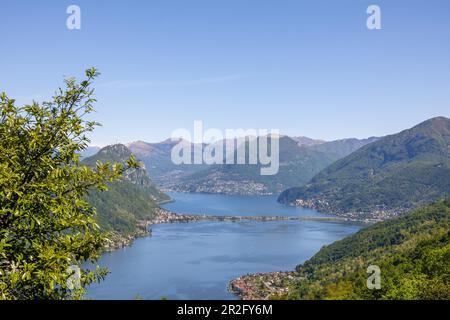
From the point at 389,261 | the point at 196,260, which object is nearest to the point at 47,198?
the point at 389,261

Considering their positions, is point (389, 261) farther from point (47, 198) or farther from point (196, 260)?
point (47, 198)

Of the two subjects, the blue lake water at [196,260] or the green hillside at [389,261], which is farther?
the blue lake water at [196,260]

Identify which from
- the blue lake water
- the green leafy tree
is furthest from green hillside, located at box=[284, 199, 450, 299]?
the green leafy tree

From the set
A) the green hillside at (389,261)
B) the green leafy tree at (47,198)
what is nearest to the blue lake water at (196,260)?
the green hillside at (389,261)

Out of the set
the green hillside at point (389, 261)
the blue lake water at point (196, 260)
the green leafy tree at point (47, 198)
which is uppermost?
the green leafy tree at point (47, 198)

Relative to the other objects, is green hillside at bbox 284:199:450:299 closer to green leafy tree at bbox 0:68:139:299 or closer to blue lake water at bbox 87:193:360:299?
blue lake water at bbox 87:193:360:299

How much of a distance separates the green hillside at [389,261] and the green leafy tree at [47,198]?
30341 millimetres

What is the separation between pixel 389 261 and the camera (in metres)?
81.6

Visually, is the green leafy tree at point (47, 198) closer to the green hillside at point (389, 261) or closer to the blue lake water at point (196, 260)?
the green hillside at point (389, 261)

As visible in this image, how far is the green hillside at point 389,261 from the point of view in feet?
165

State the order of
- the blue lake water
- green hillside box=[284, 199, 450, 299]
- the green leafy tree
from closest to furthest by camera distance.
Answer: the green leafy tree
green hillside box=[284, 199, 450, 299]
the blue lake water

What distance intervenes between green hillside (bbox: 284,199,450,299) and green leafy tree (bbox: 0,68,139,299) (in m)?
30.3

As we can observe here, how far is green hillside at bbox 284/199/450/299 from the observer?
165 ft

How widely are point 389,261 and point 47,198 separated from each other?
8374 cm
